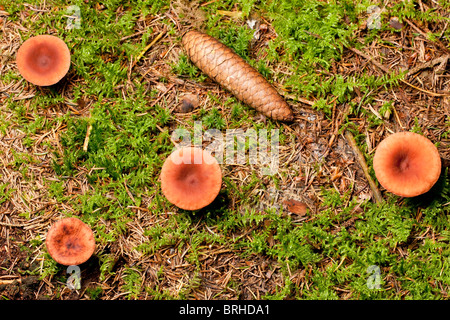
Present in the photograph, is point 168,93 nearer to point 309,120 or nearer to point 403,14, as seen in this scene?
point 309,120

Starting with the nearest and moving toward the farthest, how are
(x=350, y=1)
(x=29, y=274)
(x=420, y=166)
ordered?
1. (x=420, y=166)
2. (x=29, y=274)
3. (x=350, y=1)

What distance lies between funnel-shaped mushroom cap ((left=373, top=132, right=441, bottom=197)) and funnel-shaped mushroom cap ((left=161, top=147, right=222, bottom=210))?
144 cm

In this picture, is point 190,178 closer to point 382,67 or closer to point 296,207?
point 296,207

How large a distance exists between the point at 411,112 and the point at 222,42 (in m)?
1.96

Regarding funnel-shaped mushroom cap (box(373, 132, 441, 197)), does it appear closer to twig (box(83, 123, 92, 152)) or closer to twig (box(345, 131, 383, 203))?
twig (box(345, 131, 383, 203))

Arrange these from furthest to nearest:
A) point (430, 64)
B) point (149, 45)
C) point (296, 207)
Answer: point (149, 45)
point (430, 64)
point (296, 207)

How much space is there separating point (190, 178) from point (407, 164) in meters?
1.92

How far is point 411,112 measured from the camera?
3783mm

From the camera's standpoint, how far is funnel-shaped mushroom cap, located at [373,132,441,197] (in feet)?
11.1

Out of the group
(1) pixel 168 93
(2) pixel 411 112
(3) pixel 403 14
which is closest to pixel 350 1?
(3) pixel 403 14

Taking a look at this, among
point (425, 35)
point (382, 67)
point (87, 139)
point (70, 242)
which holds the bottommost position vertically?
point (70, 242)

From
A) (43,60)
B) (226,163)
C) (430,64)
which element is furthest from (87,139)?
(430,64)

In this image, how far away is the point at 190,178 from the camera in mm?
3520

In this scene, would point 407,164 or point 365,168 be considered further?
point 365,168
